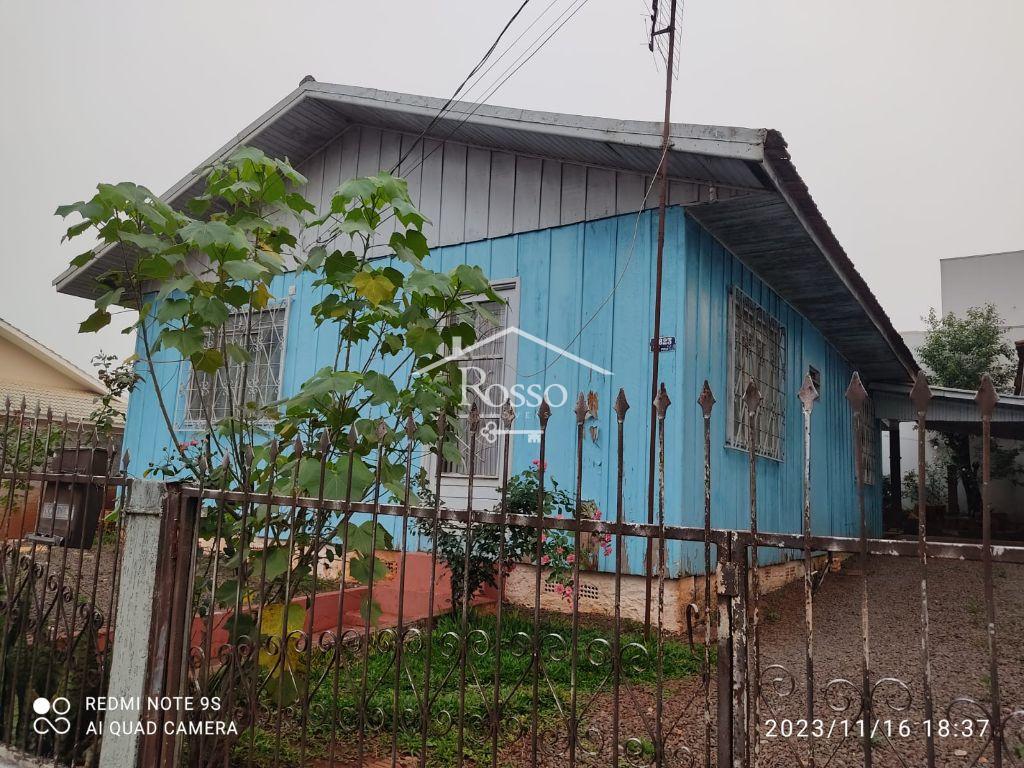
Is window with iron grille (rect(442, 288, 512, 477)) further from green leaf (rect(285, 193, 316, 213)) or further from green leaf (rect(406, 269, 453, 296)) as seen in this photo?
green leaf (rect(406, 269, 453, 296))

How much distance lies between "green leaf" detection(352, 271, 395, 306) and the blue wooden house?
8.66 feet

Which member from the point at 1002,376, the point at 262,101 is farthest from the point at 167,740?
the point at 262,101

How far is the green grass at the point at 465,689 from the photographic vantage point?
3.17 meters

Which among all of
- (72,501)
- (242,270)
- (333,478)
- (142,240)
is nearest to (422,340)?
(333,478)

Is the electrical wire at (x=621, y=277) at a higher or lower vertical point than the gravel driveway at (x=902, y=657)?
higher

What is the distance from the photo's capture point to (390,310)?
3.12m

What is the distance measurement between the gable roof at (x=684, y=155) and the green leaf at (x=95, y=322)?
1.18 m

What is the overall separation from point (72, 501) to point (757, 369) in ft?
21.4

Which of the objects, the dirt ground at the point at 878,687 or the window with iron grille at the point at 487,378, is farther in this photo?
the window with iron grille at the point at 487,378

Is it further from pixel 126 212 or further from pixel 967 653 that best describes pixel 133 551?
pixel 967 653

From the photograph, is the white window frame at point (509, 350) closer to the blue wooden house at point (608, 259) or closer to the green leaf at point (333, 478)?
the blue wooden house at point (608, 259)

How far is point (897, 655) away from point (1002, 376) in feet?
61.0

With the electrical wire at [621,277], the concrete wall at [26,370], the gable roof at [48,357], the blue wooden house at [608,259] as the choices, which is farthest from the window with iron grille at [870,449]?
the concrete wall at [26,370]

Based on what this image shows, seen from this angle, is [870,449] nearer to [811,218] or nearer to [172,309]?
[811,218]
